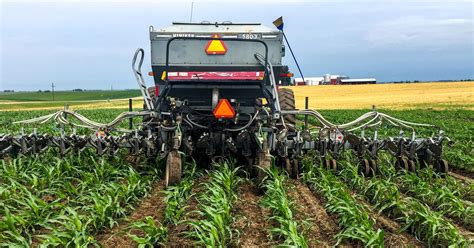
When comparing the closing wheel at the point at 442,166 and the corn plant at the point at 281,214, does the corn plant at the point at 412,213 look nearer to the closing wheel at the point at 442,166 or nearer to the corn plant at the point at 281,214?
the corn plant at the point at 281,214

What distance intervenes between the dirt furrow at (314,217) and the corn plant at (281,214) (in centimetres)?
12

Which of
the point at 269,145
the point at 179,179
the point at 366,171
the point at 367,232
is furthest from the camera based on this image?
the point at 366,171

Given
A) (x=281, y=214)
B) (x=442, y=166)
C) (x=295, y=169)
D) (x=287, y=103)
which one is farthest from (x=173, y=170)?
(x=442, y=166)

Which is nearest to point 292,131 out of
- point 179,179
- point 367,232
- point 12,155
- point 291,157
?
point 291,157

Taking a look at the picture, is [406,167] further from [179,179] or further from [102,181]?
[102,181]

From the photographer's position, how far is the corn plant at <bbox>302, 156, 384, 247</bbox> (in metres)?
4.03

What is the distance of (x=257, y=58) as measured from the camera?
7.07m

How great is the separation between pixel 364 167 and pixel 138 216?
3.87 metres

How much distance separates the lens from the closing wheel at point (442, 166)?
7.31 m

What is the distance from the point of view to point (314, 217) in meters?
4.95

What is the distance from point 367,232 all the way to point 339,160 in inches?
157

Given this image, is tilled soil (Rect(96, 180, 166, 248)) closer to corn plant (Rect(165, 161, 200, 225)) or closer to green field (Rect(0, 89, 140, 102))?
corn plant (Rect(165, 161, 200, 225))

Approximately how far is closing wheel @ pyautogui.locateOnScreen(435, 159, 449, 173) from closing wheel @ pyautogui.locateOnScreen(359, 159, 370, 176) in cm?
127

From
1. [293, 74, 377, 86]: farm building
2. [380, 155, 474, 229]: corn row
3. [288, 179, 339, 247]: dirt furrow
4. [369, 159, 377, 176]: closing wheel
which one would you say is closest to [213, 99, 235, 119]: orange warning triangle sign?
[288, 179, 339, 247]: dirt furrow
